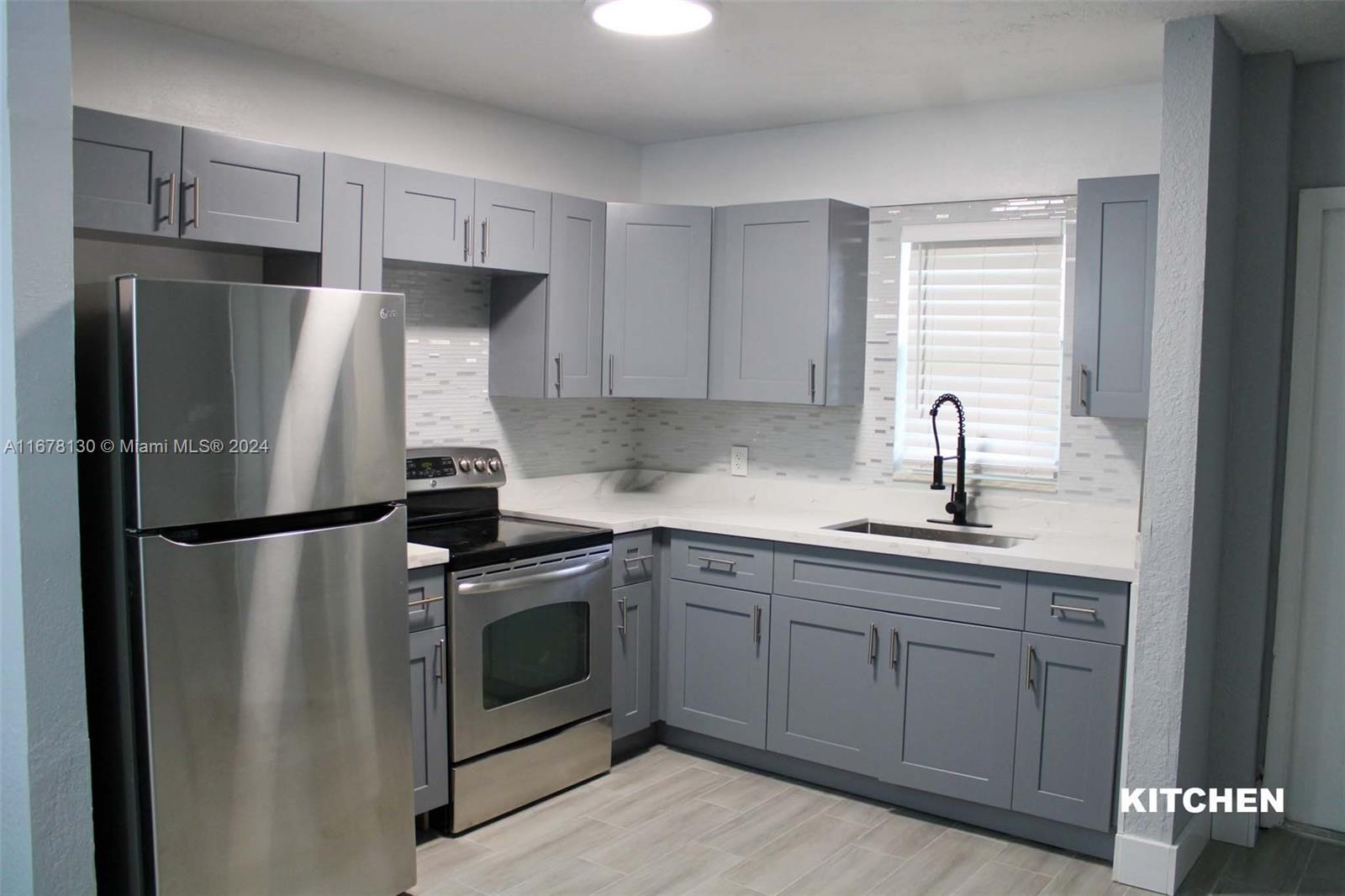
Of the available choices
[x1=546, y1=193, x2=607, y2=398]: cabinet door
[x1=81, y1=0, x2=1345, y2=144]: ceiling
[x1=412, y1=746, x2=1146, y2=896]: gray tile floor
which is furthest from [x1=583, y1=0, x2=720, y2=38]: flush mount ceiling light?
[x1=412, y1=746, x2=1146, y2=896]: gray tile floor

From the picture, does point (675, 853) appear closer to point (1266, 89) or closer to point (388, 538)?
point (388, 538)

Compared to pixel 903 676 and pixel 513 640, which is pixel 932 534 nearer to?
pixel 903 676

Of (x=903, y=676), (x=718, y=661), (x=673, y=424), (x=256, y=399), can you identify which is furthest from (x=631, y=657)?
(x=256, y=399)

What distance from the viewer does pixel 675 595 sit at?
3.95m

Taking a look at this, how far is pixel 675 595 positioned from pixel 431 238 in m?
1.52

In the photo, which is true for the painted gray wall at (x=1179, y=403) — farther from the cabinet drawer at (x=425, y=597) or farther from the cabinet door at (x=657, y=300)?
the cabinet drawer at (x=425, y=597)

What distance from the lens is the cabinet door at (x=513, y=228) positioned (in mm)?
3689

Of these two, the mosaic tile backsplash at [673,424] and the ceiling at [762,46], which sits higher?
the ceiling at [762,46]

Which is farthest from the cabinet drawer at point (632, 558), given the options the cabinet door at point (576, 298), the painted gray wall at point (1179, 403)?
the painted gray wall at point (1179, 403)

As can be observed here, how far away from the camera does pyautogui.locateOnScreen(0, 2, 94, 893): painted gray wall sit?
2.05 metres

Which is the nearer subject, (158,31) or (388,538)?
(388,538)

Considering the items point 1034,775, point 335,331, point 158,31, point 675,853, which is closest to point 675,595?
point 675,853

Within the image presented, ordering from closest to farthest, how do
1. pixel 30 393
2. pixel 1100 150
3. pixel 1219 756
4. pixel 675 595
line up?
pixel 30 393 → pixel 1219 756 → pixel 1100 150 → pixel 675 595

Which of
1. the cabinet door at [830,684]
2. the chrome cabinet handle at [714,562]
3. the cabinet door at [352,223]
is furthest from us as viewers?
the chrome cabinet handle at [714,562]
